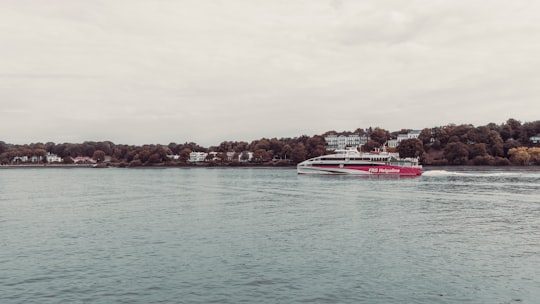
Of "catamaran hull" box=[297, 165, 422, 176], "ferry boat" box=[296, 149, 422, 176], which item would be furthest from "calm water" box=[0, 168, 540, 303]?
"ferry boat" box=[296, 149, 422, 176]

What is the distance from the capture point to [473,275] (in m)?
23.2

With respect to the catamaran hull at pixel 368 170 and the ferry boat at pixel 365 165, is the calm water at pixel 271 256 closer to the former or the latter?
the catamaran hull at pixel 368 170

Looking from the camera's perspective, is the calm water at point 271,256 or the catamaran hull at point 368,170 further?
the catamaran hull at point 368,170

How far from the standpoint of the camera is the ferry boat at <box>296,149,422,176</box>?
14288cm

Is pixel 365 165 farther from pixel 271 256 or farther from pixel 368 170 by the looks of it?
pixel 271 256

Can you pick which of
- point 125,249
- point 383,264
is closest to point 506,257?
point 383,264

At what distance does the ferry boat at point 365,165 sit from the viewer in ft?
469

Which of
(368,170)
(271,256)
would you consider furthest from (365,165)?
(271,256)

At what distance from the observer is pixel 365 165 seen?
146 meters

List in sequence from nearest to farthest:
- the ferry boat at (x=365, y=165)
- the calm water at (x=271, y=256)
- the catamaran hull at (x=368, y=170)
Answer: the calm water at (x=271, y=256)
the catamaran hull at (x=368, y=170)
the ferry boat at (x=365, y=165)

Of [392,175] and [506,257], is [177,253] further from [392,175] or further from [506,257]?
[392,175]

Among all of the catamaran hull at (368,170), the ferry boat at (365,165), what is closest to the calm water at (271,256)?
the catamaran hull at (368,170)

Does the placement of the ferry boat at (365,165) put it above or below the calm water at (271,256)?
above

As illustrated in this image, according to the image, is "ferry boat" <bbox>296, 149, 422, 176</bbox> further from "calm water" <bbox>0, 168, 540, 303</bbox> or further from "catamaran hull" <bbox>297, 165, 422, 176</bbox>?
"calm water" <bbox>0, 168, 540, 303</bbox>
